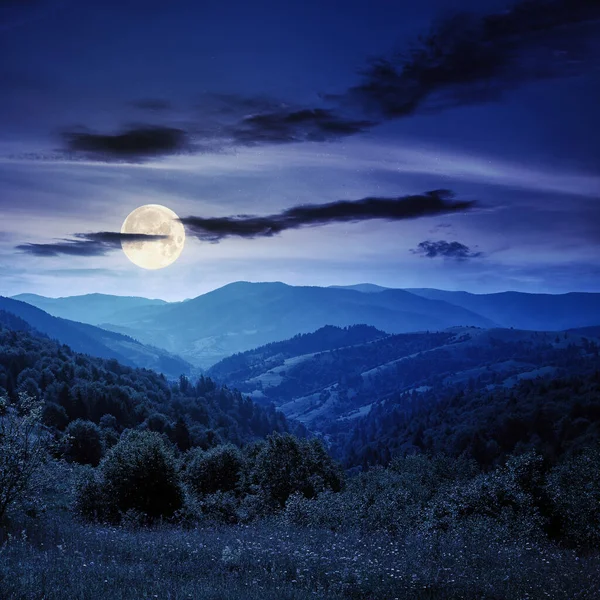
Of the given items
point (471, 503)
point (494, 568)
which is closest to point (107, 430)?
point (471, 503)

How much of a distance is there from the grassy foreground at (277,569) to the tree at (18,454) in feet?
4.38

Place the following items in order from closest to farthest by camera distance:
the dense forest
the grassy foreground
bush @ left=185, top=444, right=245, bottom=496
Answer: the grassy foreground < the dense forest < bush @ left=185, top=444, right=245, bottom=496

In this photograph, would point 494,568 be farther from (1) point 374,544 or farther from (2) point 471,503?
(2) point 471,503

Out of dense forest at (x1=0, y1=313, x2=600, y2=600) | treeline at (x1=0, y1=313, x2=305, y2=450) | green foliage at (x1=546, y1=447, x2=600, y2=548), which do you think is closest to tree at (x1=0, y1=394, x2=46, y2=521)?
dense forest at (x1=0, y1=313, x2=600, y2=600)

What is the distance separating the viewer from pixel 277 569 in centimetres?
1284

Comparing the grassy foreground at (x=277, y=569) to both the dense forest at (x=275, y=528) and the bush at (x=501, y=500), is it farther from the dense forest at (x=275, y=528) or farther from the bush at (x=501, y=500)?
the bush at (x=501, y=500)

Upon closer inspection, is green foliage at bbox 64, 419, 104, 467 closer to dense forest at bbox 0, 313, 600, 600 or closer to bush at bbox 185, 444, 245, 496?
dense forest at bbox 0, 313, 600, 600

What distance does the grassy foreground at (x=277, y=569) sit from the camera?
34.1ft

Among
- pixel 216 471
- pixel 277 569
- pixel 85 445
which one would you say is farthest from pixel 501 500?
pixel 85 445

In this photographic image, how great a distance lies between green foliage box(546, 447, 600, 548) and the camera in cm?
2511

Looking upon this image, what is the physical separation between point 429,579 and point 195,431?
130684 mm

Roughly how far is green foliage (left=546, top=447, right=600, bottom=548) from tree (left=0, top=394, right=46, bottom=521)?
77.3ft

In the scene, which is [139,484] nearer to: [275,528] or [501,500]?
[275,528]

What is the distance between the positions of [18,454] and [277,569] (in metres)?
8.72
